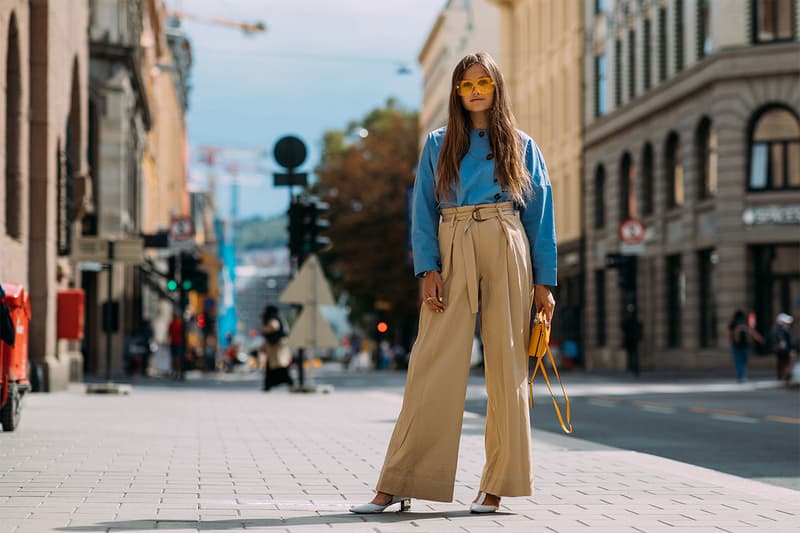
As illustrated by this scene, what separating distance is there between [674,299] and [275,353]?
70.9 feet

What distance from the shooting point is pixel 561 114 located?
62062 millimetres

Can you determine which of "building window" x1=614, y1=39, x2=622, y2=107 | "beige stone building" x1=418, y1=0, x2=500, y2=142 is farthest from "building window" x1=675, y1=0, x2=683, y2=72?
"beige stone building" x1=418, y1=0, x2=500, y2=142

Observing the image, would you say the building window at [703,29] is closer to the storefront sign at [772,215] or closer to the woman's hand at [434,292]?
the storefront sign at [772,215]

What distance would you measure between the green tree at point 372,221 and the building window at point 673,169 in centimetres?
2560

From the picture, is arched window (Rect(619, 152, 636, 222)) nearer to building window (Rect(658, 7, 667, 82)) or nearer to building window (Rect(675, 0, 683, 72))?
building window (Rect(658, 7, 667, 82))

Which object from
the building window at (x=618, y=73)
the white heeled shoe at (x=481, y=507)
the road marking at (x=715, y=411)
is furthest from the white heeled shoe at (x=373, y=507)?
the building window at (x=618, y=73)

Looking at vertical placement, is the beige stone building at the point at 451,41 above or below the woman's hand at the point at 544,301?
above

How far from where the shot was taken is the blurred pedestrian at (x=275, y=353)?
27.4 metres

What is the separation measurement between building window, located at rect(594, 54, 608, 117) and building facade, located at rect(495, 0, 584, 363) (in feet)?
5.12

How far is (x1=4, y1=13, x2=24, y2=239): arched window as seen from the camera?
22.6m

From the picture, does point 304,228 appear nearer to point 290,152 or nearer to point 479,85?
point 290,152

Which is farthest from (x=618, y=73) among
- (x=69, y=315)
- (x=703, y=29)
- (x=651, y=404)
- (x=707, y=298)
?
(x=651, y=404)

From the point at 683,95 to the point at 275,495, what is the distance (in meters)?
38.1

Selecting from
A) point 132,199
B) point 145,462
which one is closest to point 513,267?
point 145,462
